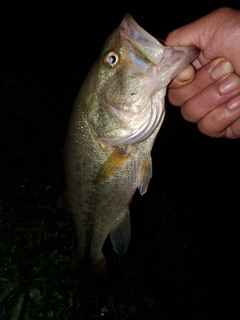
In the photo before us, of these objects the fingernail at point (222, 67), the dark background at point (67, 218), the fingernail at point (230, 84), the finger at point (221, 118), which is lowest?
the dark background at point (67, 218)

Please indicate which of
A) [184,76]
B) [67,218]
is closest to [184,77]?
[184,76]

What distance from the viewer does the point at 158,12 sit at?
967 centimetres

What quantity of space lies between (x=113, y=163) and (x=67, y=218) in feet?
9.22

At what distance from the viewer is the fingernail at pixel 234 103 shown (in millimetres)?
2253

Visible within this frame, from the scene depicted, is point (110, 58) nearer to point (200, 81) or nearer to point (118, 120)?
point (118, 120)

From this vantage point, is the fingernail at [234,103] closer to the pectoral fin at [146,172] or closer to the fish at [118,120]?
the fish at [118,120]

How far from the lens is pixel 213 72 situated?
2.21m

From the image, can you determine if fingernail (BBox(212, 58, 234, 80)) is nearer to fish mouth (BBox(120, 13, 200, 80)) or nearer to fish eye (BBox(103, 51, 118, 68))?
fish mouth (BBox(120, 13, 200, 80))

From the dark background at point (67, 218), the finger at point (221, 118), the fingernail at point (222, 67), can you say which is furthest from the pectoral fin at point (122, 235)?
the dark background at point (67, 218)

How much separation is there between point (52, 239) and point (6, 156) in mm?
1754

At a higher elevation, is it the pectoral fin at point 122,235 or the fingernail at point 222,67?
the fingernail at point 222,67

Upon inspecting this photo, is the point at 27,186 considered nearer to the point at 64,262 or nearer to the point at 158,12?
the point at 64,262

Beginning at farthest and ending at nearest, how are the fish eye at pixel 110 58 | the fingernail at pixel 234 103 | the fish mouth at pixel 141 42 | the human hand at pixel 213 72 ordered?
the fingernail at pixel 234 103 → the human hand at pixel 213 72 → the fish eye at pixel 110 58 → the fish mouth at pixel 141 42

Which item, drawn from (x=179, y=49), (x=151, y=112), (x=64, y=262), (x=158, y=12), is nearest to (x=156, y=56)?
(x=179, y=49)
